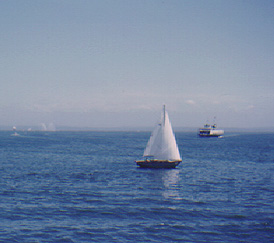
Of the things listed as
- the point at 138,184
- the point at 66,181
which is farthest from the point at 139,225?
the point at 66,181

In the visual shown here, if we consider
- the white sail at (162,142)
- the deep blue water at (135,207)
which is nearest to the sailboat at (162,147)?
the white sail at (162,142)

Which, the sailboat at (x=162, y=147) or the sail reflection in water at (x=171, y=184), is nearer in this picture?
the sail reflection in water at (x=171, y=184)

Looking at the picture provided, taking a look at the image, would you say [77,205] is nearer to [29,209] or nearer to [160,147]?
[29,209]

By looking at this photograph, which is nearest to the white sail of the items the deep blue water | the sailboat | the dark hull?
the sailboat

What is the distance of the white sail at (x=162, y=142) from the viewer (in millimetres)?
66438

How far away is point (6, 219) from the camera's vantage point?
3188cm

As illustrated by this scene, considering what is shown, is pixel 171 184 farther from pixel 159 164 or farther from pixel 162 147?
pixel 162 147

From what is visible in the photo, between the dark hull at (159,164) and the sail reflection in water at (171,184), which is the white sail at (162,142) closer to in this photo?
the dark hull at (159,164)

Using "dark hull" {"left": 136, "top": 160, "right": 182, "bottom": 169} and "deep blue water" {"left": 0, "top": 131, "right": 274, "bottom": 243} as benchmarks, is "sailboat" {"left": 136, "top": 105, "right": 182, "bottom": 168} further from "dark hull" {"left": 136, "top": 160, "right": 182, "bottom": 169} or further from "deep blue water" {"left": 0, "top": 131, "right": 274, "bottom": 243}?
"deep blue water" {"left": 0, "top": 131, "right": 274, "bottom": 243}

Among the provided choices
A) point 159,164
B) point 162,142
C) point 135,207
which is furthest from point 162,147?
point 135,207

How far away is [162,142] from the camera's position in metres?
66.4

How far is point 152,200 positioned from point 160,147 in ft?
87.5

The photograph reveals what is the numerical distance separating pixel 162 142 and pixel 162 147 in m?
1.14

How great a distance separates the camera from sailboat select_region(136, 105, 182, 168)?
66.3 meters
